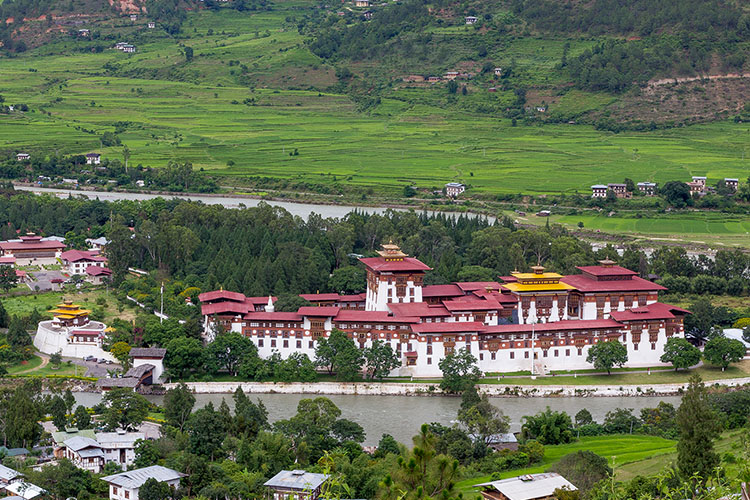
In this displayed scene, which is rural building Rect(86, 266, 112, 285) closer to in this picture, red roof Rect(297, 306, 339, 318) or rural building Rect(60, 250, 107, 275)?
rural building Rect(60, 250, 107, 275)

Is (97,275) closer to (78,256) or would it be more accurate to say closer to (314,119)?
(78,256)

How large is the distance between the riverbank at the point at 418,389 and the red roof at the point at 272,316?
3458 millimetres

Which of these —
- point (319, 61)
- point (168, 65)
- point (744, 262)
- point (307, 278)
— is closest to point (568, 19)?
point (319, 61)

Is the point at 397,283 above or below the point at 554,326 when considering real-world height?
above

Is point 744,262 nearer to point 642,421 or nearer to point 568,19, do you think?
point 642,421

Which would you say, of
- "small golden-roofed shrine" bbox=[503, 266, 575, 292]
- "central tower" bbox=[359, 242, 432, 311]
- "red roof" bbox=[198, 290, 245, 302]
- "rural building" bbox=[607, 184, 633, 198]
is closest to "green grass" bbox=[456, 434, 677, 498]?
"small golden-roofed shrine" bbox=[503, 266, 575, 292]

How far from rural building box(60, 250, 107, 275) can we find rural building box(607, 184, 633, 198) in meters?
40.4

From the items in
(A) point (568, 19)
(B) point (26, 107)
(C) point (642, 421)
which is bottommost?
(C) point (642, 421)

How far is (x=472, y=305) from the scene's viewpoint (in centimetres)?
4700

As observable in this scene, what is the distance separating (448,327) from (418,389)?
3206 mm

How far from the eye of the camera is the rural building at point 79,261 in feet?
193

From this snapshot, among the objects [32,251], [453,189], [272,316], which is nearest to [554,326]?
[272,316]

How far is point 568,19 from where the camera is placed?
427 ft

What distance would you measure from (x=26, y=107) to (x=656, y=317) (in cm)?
8469
